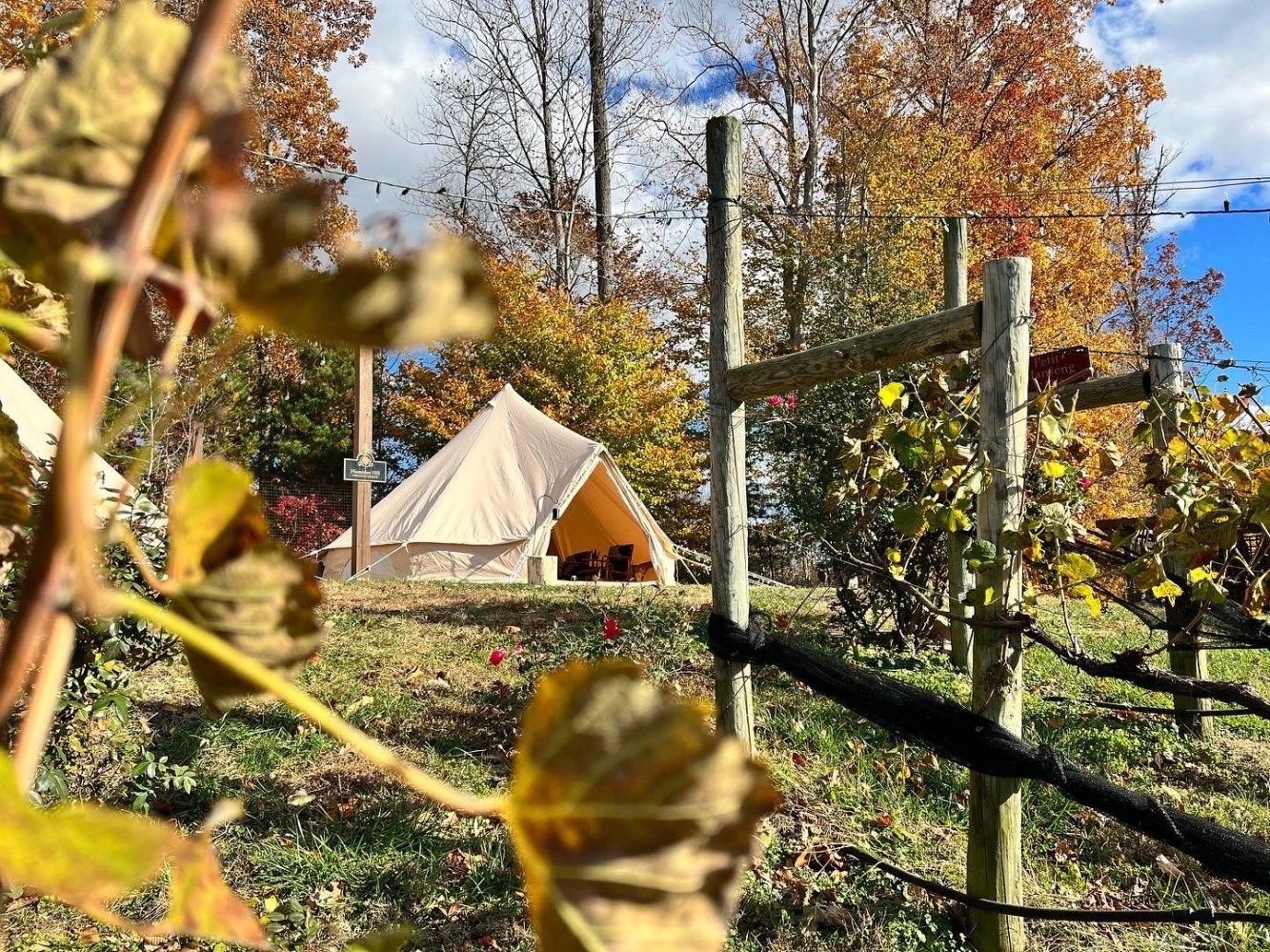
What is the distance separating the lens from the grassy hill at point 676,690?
2.30m

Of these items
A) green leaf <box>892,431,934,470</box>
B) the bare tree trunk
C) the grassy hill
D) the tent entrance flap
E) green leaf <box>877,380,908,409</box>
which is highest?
the bare tree trunk

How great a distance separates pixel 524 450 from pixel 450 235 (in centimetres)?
960

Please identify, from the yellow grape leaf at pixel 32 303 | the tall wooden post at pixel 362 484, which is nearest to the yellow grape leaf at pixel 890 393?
the yellow grape leaf at pixel 32 303

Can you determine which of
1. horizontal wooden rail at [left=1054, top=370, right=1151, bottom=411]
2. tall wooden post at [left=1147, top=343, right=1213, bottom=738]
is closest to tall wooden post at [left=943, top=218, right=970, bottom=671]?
horizontal wooden rail at [left=1054, top=370, right=1151, bottom=411]

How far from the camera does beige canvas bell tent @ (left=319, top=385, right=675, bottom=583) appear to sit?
8.95m

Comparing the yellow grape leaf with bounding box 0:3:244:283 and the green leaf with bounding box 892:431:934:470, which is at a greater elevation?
the green leaf with bounding box 892:431:934:470

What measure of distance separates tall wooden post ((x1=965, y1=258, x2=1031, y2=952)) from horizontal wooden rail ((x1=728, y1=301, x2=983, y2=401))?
0.37ft

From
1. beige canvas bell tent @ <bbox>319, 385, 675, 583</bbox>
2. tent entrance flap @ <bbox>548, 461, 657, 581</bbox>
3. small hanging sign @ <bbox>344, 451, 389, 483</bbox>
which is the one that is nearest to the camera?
small hanging sign @ <bbox>344, 451, 389, 483</bbox>

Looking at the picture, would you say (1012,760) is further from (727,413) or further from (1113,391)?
(1113,391)

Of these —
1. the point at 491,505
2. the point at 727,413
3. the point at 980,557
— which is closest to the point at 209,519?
the point at 980,557

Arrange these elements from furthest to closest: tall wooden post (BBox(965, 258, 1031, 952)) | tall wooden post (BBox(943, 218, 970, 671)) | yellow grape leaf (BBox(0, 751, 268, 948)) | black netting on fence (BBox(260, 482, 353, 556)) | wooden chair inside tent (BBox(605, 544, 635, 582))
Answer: black netting on fence (BBox(260, 482, 353, 556)) → wooden chair inside tent (BBox(605, 544, 635, 582)) → tall wooden post (BBox(943, 218, 970, 671)) → tall wooden post (BBox(965, 258, 1031, 952)) → yellow grape leaf (BBox(0, 751, 268, 948))

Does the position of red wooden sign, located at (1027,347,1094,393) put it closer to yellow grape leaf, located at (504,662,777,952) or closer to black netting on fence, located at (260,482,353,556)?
yellow grape leaf, located at (504,662,777,952)

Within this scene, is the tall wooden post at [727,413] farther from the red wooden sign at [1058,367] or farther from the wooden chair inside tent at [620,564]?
the wooden chair inside tent at [620,564]

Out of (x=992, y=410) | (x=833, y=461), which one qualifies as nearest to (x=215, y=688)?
(x=992, y=410)
